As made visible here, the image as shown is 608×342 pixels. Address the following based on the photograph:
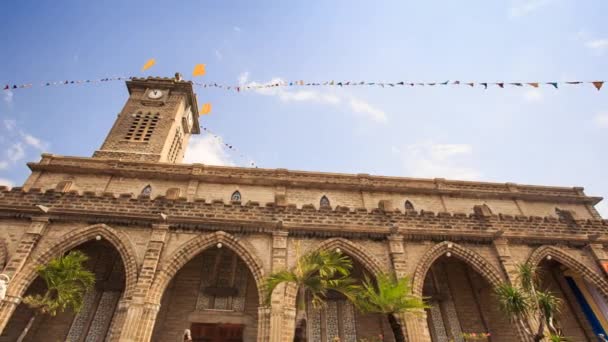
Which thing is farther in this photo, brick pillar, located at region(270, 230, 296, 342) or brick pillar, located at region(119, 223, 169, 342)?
brick pillar, located at region(270, 230, 296, 342)

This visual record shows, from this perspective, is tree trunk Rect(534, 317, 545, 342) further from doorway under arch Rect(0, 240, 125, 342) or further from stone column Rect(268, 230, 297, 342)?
doorway under arch Rect(0, 240, 125, 342)

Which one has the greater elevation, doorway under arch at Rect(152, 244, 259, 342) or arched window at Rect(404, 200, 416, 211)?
arched window at Rect(404, 200, 416, 211)

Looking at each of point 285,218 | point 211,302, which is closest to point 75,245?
point 211,302

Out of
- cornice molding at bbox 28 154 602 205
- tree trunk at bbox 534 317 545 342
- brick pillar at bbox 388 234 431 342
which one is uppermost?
cornice molding at bbox 28 154 602 205

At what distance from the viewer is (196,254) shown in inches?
535

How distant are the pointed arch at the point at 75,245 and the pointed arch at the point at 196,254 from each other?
0.96 m

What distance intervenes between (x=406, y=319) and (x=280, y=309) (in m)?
5.05

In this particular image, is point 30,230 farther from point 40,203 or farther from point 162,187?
point 162,187

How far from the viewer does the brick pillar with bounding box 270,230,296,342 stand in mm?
11652

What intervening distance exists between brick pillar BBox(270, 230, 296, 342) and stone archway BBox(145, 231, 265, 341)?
656 millimetres

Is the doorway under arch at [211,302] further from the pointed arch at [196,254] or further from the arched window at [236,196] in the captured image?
the arched window at [236,196]

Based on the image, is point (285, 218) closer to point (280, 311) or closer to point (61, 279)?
point (280, 311)

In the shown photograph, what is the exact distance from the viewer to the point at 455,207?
21188 mm

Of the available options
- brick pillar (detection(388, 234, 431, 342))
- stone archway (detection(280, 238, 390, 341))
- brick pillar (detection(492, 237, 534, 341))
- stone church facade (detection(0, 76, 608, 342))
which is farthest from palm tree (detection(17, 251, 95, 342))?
brick pillar (detection(492, 237, 534, 341))
